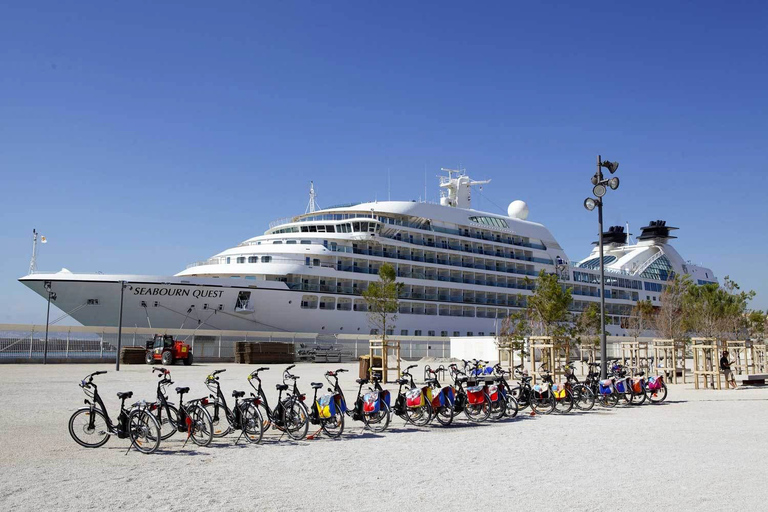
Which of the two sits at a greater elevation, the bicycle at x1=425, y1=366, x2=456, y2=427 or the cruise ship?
the cruise ship

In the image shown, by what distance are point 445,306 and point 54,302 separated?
29878 mm

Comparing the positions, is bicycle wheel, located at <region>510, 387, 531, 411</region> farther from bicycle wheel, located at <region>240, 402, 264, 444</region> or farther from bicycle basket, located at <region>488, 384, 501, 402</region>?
bicycle wheel, located at <region>240, 402, 264, 444</region>

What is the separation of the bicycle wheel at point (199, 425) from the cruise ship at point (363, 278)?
26.3 metres

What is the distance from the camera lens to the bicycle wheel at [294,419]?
10828 millimetres

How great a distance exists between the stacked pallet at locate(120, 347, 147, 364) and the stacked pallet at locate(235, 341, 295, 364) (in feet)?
16.6

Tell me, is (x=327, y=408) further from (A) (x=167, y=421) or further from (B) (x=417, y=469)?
(B) (x=417, y=469)

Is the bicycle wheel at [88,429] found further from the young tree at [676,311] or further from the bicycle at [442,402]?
the young tree at [676,311]

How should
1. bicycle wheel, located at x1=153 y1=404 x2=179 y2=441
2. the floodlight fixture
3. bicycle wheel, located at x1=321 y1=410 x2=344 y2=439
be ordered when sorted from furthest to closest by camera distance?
1. the floodlight fixture
2. bicycle wheel, located at x1=321 y1=410 x2=344 y2=439
3. bicycle wheel, located at x1=153 y1=404 x2=179 y2=441

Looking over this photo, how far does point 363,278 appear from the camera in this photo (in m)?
48.5

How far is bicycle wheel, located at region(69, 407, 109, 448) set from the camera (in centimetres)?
968

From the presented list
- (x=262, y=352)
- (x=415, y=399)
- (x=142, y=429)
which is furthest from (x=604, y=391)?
(x=262, y=352)

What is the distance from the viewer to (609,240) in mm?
83000

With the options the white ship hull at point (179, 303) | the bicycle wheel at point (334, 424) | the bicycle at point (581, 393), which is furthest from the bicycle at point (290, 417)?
the white ship hull at point (179, 303)

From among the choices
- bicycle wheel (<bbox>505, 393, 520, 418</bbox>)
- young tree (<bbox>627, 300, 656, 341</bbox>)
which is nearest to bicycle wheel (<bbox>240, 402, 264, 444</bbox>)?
bicycle wheel (<bbox>505, 393, 520, 418</bbox>)
